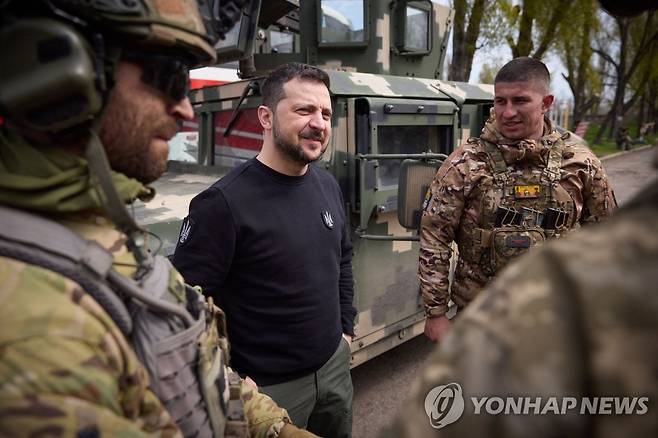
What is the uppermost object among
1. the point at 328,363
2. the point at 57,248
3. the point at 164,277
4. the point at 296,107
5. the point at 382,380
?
the point at 296,107

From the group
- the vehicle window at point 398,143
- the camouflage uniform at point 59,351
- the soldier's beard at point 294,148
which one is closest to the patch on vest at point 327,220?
the soldier's beard at point 294,148

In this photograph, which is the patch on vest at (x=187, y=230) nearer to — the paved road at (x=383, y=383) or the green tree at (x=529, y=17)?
the paved road at (x=383, y=383)

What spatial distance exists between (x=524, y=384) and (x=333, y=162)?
2.34 m

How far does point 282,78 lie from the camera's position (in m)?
2.05

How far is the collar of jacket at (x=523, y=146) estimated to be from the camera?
84.1 inches

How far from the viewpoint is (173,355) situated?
3.11ft

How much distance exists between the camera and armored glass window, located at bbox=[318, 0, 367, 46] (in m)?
4.25

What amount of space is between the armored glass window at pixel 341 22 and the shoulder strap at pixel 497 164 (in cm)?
233

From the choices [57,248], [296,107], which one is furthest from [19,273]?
[296,107]

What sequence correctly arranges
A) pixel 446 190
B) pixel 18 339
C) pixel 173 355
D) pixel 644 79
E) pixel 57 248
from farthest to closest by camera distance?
1. pixel 644 79
2. pixel 446 190
3. pixel 173 355
4. pixel 57 248
5. pixel 18 339

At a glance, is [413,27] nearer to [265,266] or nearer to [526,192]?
[526,192]

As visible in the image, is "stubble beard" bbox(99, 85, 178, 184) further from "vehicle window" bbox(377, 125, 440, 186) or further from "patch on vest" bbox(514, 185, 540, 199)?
"vehicle window" bbox(377, 125, 440, 186)

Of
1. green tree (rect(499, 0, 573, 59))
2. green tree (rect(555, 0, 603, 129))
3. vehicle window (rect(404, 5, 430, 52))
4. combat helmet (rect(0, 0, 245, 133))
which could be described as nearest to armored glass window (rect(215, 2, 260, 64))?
vehicle window (rect(404, 5, 430, 52))

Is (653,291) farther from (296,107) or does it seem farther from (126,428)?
(296,107)
